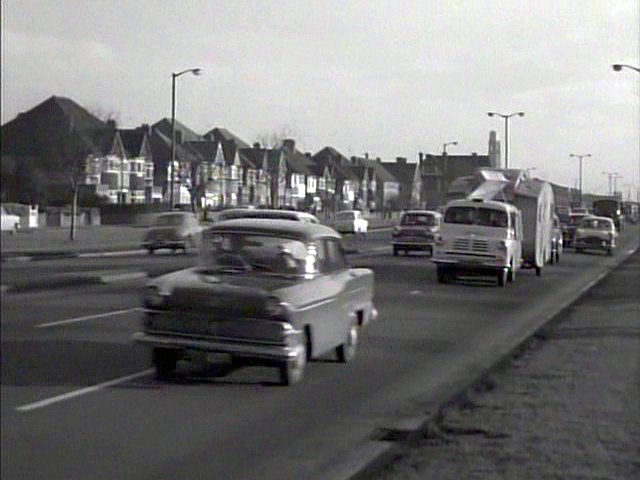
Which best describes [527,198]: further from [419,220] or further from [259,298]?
[259,298]

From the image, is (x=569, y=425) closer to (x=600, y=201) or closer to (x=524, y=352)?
(x=524, y=352)

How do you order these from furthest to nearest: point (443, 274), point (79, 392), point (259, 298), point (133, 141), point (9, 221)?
1. point (443, 274)
2. point (79, 392)
3. point (133, 141)
4. point (259, 298)
5. point (9, 221)

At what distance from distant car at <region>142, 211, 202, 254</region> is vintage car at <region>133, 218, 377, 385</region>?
0.36 feet

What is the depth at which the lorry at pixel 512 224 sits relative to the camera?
2848cm

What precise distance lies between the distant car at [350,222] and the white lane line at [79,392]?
2.48 meters

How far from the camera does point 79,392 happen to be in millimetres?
11156

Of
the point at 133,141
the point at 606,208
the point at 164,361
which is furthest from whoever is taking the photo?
the point at 606,208

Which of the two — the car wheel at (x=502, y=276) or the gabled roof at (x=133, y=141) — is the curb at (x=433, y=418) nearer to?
the gabled roof at (x=133, y=141)

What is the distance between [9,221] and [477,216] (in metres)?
24.3

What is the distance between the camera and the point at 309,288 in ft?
32.7

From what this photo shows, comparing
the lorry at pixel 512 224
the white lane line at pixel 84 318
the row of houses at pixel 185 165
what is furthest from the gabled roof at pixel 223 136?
→ the lorry at pixel 512 224

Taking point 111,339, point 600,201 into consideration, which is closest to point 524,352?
point 111,339

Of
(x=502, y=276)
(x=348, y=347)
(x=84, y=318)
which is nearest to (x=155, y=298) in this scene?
(x=348, y=347)

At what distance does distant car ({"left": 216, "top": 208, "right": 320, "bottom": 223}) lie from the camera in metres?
8.64
